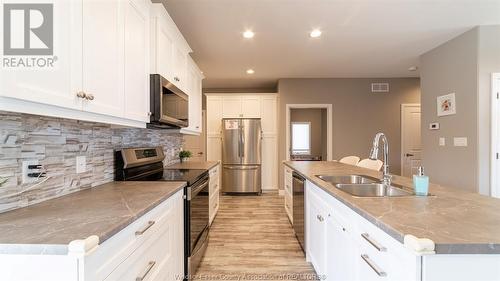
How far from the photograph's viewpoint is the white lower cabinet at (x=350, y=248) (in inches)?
35.1

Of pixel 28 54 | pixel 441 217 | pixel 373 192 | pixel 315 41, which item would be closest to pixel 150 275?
pixel 28 54

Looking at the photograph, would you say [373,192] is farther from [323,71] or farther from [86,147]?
[323,71]

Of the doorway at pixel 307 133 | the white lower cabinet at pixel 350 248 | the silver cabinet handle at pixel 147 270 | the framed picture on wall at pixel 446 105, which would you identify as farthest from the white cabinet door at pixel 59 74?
the doorway at pixel 307 133

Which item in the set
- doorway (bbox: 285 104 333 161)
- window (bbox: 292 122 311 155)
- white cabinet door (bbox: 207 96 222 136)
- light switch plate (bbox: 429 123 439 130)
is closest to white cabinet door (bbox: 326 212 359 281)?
light switch plate (bbox: 429 123 439 130)

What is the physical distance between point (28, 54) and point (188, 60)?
219 centimetres

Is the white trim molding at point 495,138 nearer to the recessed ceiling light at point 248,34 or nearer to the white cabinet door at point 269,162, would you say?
the recessed ceiling light at point 248,34

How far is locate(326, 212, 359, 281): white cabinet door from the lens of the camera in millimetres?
1296

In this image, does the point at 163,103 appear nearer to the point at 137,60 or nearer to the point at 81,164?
the point at 137,60

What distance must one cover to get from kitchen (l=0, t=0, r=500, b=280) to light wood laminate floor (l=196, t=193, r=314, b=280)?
0.02 m

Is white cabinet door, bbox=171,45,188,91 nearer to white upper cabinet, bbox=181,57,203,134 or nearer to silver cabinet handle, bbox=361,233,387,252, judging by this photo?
white upper cabinet, bbox=181,57,203,134

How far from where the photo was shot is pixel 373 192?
1.85m

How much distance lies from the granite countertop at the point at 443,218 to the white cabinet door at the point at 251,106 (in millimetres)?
4353

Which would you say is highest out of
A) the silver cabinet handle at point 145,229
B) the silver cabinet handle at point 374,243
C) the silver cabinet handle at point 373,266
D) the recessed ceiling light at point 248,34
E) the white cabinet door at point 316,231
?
the recessed ceiling light at point 248,34

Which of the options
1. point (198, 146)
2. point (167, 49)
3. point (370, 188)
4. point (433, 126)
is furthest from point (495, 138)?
point (198, 146)
